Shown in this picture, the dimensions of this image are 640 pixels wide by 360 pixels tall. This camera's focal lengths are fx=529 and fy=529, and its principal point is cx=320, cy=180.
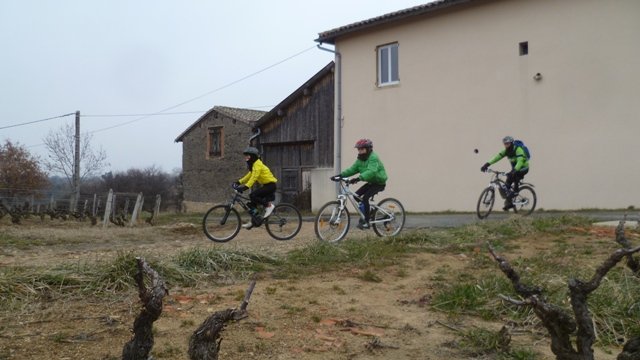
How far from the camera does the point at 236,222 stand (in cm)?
887

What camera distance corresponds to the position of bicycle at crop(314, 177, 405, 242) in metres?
8.13

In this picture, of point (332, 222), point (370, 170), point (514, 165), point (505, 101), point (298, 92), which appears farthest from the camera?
point (298, 92)

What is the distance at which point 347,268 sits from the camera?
5609mm

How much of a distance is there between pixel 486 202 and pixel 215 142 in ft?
66.5

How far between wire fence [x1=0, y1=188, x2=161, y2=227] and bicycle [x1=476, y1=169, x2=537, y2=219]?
375 inches

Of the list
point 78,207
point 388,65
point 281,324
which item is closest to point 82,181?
point 78,207

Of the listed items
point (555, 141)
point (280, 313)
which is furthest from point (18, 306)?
point (555, 141)

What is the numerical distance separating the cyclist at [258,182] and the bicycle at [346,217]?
1.15 metres

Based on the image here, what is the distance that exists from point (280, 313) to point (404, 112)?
12.9 meters

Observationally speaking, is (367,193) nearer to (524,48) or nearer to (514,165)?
(514,165)

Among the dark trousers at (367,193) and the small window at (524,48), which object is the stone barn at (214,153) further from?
the dark trousers at (367,193)

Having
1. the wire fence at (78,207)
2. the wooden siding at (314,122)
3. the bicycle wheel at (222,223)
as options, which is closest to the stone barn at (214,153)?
the wooden siding at (314,122)

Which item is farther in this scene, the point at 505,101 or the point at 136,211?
the point at 136,211

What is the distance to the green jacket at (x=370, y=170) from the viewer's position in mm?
8219
